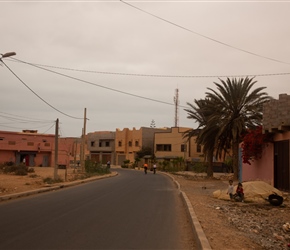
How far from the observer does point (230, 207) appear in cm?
1564

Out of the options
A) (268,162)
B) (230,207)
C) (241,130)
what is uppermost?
(241,130)

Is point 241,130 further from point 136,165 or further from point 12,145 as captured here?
point 136,165

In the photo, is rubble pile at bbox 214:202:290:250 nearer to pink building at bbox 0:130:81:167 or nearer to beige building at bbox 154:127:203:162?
pink building at bbox 0:130:81:167

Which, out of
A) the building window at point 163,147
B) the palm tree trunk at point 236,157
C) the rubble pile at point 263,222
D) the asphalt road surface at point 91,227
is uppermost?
the building window at point 163,147

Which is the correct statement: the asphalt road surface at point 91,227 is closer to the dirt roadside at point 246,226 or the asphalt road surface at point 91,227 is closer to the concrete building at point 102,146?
the dirt roadside at point 246,226

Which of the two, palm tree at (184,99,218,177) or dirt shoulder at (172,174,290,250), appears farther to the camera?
palm tree at (184,99,218,177)

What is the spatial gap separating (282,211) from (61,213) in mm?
8082

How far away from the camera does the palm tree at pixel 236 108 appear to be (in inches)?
1238

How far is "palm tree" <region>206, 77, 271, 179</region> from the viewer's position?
3145cm

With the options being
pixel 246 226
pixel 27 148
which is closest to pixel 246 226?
pixel 246 226

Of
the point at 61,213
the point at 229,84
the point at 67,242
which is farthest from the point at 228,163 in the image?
the point at 67,242

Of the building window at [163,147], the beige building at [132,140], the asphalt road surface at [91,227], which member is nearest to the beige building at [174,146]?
the building window at [163,147]

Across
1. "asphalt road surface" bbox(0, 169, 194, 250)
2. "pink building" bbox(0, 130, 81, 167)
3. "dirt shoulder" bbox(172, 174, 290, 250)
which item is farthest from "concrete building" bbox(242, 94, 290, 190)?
"pink building" bbox(0, 130, 81, 167)

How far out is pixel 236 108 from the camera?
32438 millimetres
